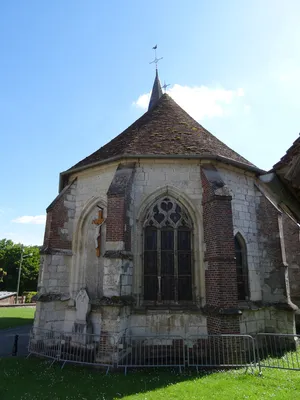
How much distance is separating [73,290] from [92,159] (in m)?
4.84

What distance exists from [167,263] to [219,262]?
1.71 metres

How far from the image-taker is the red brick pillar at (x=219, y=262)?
801 cm

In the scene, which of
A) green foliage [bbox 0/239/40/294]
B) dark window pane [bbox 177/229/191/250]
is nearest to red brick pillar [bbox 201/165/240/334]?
dark window pane [bbox 177/229/191/250]

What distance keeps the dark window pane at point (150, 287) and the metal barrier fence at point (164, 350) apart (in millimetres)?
1187

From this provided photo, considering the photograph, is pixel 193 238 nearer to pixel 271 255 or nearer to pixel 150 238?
pixel 150 238

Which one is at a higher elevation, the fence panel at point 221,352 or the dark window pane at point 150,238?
the dark window pane at point 150,238

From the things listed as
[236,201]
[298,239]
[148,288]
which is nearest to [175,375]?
[148,288]

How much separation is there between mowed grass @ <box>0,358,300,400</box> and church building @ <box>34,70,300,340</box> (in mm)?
1225

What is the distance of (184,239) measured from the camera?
9453 millimetres

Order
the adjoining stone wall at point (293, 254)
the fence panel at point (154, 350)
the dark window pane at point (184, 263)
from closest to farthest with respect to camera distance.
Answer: the fence panel at point (154, 350)
the dark window pane at point (184, 263)
the adjoining stone wall at point (293, 254)

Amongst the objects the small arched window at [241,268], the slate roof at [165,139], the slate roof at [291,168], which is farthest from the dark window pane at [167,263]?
the slate roof at [291,168]

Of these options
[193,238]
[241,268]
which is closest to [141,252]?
[193,238]

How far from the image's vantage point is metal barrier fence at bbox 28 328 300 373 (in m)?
7.61

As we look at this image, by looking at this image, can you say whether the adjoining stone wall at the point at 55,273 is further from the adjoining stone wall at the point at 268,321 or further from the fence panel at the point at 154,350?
the adjoining stone wall at the point at 268,321
